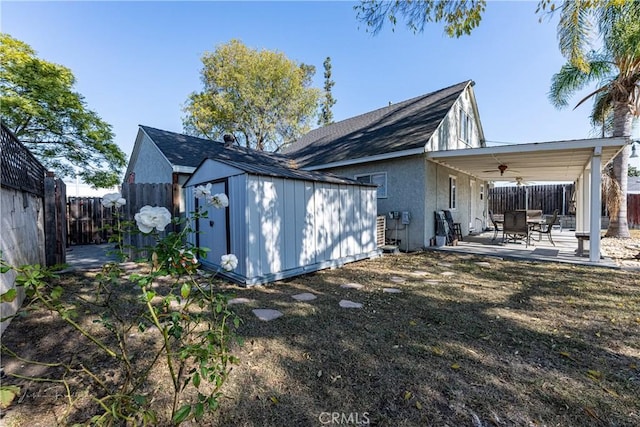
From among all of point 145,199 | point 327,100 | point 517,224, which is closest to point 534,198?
point 517,224

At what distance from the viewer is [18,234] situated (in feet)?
12.3

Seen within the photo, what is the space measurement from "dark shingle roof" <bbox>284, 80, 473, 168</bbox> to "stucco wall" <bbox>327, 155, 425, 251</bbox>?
23.4 inches

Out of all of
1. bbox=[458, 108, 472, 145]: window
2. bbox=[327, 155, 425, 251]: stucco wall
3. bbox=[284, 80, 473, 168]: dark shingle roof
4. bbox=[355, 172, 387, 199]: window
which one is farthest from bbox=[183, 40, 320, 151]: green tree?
bbox=[327, 155, 425, 251]: stucco wall

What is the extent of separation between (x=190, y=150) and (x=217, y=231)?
5995mm

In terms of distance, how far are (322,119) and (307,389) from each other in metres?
31.8

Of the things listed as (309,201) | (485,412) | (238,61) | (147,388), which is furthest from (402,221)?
(238,61)

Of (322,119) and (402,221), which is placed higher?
(322,119)

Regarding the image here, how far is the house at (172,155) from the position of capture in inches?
355

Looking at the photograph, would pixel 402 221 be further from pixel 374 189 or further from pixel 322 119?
pixel 322 119

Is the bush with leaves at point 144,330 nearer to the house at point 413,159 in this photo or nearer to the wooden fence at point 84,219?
the house at point 413,159

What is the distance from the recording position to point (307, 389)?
2.20 m

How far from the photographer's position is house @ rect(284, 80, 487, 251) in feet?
28.8

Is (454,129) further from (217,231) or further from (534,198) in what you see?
(534,198)

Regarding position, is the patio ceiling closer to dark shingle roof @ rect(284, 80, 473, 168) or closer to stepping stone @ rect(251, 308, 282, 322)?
dark shingle roof @ rect(284, 80, 473, 168)
